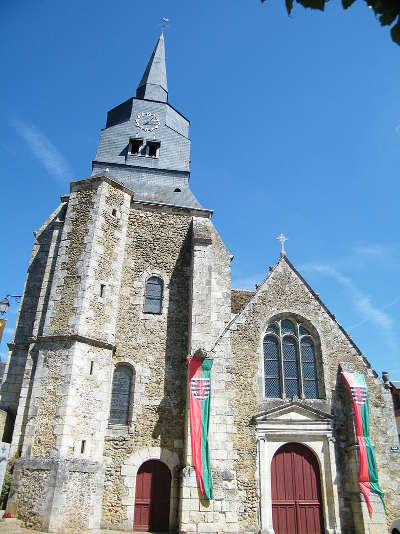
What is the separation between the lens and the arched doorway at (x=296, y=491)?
1079 cm

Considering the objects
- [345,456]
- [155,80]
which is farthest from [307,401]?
[155,80]

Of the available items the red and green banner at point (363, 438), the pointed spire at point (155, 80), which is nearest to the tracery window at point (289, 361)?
the red and green banner at point (363, 438)

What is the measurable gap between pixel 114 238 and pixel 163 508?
7621mm

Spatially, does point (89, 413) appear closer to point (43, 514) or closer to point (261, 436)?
point (43, 514)

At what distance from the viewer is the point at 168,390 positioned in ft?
40.0

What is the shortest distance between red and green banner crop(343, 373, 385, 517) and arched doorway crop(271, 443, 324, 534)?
1.28m

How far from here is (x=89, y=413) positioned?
430 inches

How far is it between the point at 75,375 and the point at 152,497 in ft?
12.2

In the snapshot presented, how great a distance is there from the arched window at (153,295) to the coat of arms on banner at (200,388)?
2.90 m

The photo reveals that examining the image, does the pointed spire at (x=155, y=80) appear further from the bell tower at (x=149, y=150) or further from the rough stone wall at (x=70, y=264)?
the rough stone wall at (x=70, y=264)

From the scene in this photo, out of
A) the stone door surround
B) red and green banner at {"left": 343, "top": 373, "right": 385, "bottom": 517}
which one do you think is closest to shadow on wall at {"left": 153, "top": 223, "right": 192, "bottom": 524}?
the stone door surround

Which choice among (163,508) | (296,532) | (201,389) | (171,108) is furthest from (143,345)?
(171,108)

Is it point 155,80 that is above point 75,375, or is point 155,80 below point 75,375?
above

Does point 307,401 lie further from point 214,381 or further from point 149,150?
point 149,150
